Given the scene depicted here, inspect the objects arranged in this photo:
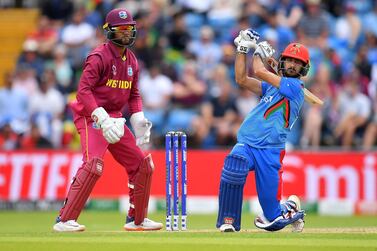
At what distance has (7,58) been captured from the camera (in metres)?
20.7

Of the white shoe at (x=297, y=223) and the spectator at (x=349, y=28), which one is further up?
the spectator at (x=349, y=28)

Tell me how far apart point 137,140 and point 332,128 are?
22.0ft

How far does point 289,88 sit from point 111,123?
166cm

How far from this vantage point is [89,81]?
33.0 ft

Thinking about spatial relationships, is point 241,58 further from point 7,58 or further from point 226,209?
point 7,58

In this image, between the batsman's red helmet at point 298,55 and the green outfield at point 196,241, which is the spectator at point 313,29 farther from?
the batsman's red helmet at point 298,55

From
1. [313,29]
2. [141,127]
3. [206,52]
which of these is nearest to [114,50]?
[141,127]

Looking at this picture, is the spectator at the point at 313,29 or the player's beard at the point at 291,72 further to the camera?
the spectator at the point at 313,29

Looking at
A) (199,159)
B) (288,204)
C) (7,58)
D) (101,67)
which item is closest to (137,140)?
(101,67)

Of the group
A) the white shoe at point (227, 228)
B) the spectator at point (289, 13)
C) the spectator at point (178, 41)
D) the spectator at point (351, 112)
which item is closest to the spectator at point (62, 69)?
the spectator at point (178, 41)

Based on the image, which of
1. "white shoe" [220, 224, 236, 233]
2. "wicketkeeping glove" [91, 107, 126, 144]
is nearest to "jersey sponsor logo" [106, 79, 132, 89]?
"wicketkeeping glove" [91, 107, 126, 144]

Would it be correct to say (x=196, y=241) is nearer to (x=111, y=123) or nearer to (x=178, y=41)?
(x=111, y=123)

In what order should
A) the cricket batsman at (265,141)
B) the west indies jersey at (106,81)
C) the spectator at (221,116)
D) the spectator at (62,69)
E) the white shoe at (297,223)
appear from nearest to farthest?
the cricket batsman at (265,141) → the west indies jersey at (106,81) → the white shoe at (297,223) → the spectator at (221,116) → the spectator at (62,69)

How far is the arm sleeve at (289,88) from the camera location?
9.91 meters
